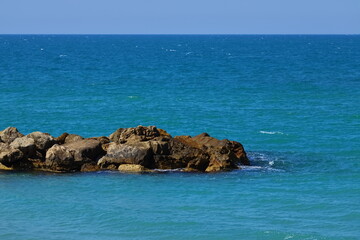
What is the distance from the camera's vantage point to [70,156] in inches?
1614

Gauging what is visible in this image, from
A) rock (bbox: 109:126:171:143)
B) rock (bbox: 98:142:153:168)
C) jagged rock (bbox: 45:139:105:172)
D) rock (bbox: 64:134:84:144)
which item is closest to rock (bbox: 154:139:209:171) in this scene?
rock (bbox: 98:142:153:168)

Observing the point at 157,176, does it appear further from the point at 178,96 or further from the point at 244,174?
the point at 178,96

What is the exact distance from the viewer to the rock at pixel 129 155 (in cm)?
4112

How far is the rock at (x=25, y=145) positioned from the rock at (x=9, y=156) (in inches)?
11.7

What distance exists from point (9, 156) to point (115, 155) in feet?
20.4

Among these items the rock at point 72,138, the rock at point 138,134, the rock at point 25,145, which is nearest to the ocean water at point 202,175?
the rock at point 25,145

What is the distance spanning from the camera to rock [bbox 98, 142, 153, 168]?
41125mm

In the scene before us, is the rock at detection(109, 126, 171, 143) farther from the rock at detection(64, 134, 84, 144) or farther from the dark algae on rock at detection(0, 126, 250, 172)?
the rock at detection(64, 134, 84, 144)

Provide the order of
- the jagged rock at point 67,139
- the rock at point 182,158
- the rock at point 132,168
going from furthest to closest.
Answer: the jagged rock at point 67,139 → the rock at point 182,158 → the rock at point 132,168

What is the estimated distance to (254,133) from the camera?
182ft

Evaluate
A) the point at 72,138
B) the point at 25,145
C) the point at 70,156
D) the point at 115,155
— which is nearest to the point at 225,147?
the point at 115,155

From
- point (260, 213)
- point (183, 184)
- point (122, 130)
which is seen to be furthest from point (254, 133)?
point (260, 213)

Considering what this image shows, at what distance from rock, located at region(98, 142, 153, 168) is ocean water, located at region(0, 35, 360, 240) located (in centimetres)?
112

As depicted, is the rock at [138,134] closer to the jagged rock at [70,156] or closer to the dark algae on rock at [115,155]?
the dark algae on rock at [115,155]
